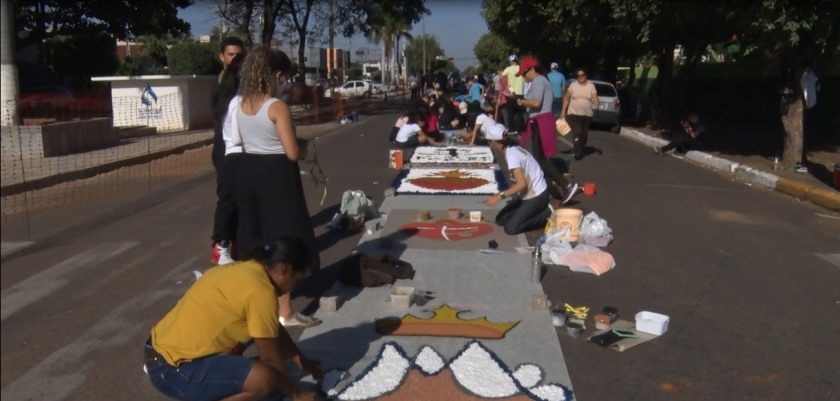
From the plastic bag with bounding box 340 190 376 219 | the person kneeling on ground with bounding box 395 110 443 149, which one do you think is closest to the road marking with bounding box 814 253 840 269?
the plastic bag with bounding box 340 190 376 219

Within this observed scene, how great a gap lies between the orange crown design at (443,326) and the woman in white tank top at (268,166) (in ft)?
1.83

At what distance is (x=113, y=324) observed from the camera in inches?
238

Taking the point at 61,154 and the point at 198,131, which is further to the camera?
the point at 198,131

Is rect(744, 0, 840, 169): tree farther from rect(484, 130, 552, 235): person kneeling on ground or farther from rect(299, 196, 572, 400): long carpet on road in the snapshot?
rect(299, 196, 572, 400): long carpet on road

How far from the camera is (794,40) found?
13.0 meters

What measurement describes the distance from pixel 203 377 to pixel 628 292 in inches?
156

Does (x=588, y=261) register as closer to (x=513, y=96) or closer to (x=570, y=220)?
(x=570, y=220)

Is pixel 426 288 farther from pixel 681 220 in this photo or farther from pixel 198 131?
pixel 198 131

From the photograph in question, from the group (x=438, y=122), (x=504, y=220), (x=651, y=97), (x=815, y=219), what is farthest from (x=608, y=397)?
(x=651, y=97)

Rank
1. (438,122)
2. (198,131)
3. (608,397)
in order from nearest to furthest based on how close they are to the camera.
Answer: (608,397) → (438,122) → (198,131)

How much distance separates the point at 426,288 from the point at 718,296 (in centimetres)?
237

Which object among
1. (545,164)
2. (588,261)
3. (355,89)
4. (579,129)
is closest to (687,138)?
(579,129)

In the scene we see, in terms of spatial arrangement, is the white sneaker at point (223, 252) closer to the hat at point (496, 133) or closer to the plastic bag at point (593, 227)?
the hat at point (496, 133)

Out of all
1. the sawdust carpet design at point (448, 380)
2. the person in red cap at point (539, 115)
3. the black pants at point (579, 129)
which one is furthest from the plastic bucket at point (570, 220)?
the black pants at point (579, 129)
